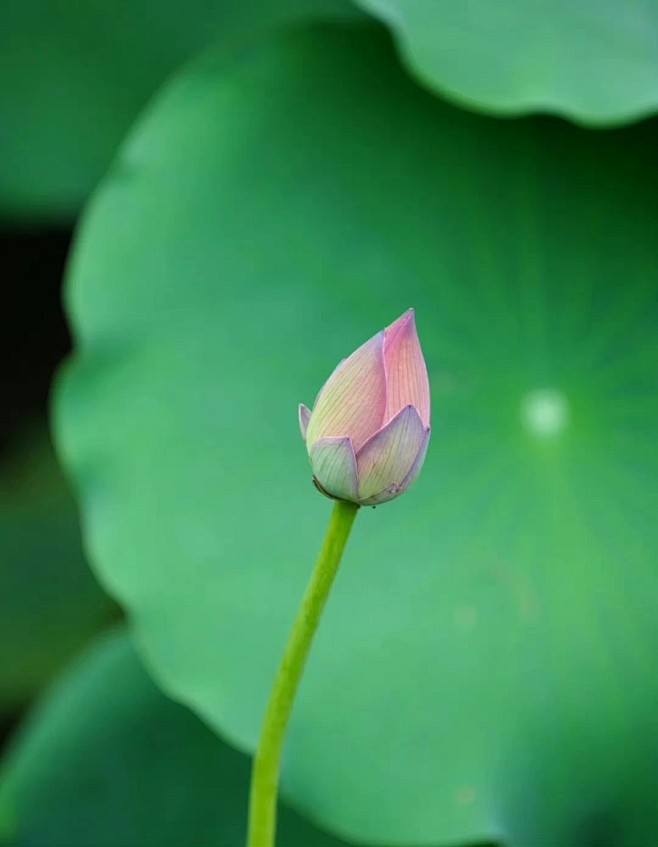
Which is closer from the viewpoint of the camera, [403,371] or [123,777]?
[403,371]

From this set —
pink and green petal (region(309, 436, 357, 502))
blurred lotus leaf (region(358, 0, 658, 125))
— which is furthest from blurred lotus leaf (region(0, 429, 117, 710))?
pink and green petal (region(309, 436, 357, 502))

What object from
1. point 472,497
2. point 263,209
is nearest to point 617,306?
point 472,497

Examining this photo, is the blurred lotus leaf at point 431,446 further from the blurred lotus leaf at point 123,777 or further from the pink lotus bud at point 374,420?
the pink lotus bud at point 374,420

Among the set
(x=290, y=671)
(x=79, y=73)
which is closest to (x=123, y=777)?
(x=290, y=671)

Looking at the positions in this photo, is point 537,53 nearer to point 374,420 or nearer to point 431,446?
point 431,446

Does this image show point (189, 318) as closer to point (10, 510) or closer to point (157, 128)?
point (157, 128)
